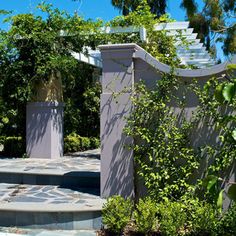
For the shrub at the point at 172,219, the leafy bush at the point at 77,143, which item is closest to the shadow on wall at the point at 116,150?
the shrub at the point at 172,219

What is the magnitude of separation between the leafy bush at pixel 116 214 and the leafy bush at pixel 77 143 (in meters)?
7.52

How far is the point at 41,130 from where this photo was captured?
434 inches

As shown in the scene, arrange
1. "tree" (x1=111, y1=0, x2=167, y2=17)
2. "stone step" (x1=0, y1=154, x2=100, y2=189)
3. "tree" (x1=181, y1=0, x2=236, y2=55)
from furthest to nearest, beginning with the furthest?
Result: "tree" (x1=181, y1=0, x2=236, y2=55) → "tree" (x1=111, y1=0, x2=167, y2=17) → "stone step" (x1=0, y1=154, x2=100, y2=189)

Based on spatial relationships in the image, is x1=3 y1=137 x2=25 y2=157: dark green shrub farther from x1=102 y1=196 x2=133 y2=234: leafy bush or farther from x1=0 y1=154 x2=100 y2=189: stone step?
x1=102 y1=196 x2=133 y2=234: leafy bush

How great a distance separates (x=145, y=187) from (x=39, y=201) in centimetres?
166

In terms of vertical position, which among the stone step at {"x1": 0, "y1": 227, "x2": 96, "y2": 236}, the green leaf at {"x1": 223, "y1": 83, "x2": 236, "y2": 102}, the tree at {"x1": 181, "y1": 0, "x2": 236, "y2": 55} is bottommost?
the stone step at {"x1": 0, "y1": 227, "x2": 96, "y2": 236}

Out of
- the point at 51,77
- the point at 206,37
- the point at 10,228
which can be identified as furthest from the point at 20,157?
the point at 206,37

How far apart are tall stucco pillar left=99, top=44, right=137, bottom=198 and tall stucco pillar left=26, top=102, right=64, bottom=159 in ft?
17.1

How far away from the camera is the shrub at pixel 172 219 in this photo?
4.67 metres

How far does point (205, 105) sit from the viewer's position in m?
5.43

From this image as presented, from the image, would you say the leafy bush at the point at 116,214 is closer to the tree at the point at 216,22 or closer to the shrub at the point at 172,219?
the shrub at the point at 172,219

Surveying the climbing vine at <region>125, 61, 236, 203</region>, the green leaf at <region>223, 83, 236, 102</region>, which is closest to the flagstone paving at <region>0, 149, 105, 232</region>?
the climbing vine at <region>125, 61, 236, 203</region>

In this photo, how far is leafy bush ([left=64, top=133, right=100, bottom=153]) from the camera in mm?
12625

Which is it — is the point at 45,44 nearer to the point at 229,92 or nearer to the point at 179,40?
the point at 179,40
